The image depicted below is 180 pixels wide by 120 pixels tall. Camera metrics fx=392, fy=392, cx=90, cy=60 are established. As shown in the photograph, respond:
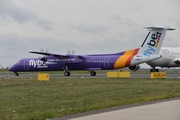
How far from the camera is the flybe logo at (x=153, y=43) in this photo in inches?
1833

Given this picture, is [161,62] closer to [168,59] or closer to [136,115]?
[168,59]

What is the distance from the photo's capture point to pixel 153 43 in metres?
47.1

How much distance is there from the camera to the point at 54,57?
167 ft

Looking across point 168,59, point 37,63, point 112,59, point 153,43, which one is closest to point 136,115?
point 112,59

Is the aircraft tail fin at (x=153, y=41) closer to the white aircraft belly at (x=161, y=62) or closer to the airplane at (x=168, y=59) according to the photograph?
the white aircraft belly at (x=161, y=62)

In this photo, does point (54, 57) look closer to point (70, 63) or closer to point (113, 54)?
point (70, 63)

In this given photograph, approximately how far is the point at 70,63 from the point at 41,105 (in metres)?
35.1

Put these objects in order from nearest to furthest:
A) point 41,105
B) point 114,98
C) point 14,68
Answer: point 41,105 < point 114,98 < point 14,68

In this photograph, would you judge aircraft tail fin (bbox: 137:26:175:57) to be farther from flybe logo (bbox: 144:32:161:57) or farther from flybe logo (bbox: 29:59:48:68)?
flybe logo (bbox: 29:59:48:68)

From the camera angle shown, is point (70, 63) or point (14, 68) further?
point (14, 68)

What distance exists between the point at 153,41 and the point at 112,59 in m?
5.39

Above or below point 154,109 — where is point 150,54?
above

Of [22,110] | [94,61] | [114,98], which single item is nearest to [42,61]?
[94,61]

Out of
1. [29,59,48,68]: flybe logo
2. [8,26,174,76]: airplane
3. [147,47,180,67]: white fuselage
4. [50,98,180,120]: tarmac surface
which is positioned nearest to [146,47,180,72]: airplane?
[147,47,180,67]: white fuselage
